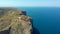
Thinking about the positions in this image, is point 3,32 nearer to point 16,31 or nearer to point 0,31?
point 0,31

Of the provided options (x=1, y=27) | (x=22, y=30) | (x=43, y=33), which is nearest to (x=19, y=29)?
(x=22, y=30)

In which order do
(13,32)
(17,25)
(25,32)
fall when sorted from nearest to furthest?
(25,32), (13,32), (17,25)

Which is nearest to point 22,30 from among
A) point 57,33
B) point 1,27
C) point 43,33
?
point 1,27

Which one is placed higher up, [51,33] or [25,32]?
[25,32]

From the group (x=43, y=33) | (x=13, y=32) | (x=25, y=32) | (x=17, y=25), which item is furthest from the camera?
(x=43, y=33)

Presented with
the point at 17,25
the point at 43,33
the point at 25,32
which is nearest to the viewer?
the point at 25,32

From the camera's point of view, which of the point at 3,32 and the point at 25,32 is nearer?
the point at 25,32

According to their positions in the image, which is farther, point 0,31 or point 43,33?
point 43,33

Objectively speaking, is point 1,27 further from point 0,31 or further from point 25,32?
point 25,32

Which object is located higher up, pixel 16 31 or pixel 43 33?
pixel 16 31
